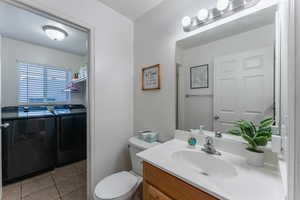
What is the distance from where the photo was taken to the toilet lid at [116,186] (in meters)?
1.08

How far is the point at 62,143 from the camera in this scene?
228cm

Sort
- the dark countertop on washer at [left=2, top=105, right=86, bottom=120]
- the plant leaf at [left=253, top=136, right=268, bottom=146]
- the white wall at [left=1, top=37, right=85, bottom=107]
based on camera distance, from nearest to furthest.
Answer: the plant leaf at [left=253, top=136, right=268, bottom=146], the dark countertop on washer at [left=2, top=105, right=86, bottom=120], the white wall at [left=1, top=37, right=85, bottom=107]

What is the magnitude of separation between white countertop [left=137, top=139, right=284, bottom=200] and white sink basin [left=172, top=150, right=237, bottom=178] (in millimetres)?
44

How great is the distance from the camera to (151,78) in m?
1.59

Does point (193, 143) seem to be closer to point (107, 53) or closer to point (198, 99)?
point (198, 99)

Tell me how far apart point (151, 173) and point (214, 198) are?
0.43 m

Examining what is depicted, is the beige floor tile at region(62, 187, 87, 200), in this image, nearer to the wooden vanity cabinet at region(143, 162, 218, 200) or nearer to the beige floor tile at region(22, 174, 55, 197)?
the beige floor tile at region(22, 174, 55, 197)

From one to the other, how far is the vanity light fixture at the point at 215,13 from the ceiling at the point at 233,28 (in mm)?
73

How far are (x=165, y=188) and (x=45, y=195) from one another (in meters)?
1.75

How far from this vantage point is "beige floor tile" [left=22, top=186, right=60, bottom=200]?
1.57 metres

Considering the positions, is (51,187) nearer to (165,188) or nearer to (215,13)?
(165,188)

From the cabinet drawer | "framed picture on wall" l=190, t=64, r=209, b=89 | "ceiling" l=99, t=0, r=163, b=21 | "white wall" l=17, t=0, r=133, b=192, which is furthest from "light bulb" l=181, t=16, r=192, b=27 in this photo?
the cabinet drawer

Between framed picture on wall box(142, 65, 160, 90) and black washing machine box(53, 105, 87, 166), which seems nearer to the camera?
framed picture on wall box(142, 65, 160, 90)

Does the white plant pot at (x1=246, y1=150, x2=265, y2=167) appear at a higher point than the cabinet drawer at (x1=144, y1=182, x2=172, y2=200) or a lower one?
higher
